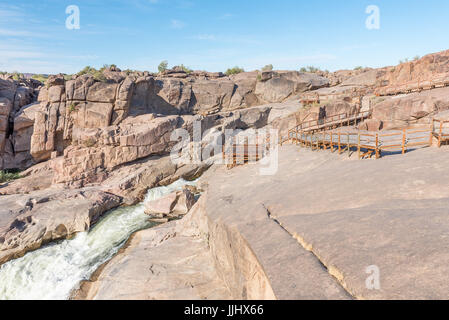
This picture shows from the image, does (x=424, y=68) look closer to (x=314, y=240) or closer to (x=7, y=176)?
(x=314, y=240)

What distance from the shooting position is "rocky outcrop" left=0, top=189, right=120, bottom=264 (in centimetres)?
1342

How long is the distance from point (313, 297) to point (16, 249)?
16233mm

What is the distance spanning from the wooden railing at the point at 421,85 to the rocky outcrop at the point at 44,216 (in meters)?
32.0

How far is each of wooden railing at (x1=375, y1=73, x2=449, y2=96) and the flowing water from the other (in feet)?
97.5

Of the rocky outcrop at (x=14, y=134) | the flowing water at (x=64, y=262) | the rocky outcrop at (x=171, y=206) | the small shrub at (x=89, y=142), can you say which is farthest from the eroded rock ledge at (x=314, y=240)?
the rocky outcrop at (x=14, y=134)

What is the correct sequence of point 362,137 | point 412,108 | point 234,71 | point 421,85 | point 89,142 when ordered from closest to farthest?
point 362,137, point 412,108, point 89,142, point 421,85, point 234,71

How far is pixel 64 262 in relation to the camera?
1240 centimetres

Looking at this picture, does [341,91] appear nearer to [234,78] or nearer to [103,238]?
Answer: [234,78]

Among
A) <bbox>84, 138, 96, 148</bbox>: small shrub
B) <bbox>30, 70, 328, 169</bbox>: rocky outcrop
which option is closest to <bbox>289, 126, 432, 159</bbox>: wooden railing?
<bbox>30, 70, 328, 169</bbox>: rocky outcrop

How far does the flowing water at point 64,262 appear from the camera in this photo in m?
10.8

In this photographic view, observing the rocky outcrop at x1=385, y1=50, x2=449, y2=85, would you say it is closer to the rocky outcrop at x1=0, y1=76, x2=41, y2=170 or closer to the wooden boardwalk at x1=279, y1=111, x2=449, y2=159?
the wooden boardwalk at x1=279, y1=111, x2=449, y2=159

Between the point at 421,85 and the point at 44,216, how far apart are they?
36047 mm

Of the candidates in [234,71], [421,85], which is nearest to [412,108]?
[421,85]

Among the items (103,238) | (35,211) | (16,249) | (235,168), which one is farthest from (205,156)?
(16,249)
